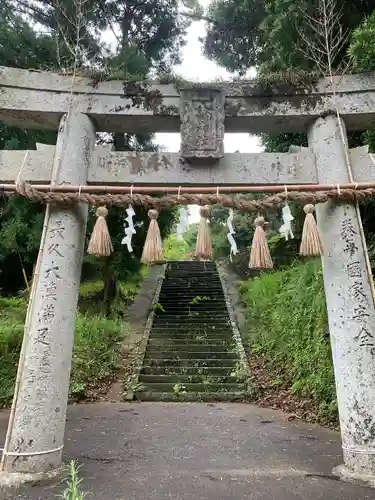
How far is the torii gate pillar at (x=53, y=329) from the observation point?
3.20 m

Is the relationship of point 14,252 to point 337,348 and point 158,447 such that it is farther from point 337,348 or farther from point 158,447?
point 337,348

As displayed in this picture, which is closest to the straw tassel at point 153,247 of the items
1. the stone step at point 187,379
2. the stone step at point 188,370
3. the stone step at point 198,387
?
the stone step at point 198,387

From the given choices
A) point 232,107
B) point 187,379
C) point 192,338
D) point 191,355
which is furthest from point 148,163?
point 192,338

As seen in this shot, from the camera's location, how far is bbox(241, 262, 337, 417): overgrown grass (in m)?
5.79

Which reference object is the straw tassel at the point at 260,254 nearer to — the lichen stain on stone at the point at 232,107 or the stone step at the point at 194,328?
the lichen stain on stone at the point at 232,107

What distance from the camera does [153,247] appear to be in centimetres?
346

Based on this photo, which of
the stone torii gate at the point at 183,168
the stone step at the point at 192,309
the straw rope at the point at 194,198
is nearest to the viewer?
the stone torii gate at the point at 183,168

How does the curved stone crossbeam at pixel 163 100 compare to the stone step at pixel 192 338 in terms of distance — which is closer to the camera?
the curved stone crossbeam at pixel 163 100

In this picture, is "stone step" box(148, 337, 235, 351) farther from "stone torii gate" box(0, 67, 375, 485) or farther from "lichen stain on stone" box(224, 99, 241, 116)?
"lichen stain on stone" box(224, 99, 241, 116)

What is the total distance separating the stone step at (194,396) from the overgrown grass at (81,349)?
1058 millimetres

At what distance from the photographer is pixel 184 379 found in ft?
24.0

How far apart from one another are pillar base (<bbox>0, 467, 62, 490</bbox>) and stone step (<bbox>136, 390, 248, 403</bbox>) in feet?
12.2

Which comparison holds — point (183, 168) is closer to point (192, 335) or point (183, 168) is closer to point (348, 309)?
point (348, 309)

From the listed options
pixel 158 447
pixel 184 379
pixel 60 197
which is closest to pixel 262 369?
pixel 184 379
